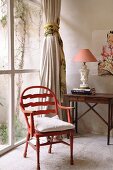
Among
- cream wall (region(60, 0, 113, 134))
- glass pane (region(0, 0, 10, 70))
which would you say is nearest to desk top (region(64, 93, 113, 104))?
cream wall (region(60, 0, 113, 134))

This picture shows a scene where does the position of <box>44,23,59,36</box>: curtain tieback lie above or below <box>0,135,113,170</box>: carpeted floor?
above

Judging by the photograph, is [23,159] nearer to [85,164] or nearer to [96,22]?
[85,164]

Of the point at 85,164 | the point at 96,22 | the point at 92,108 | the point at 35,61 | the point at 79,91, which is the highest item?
the point at 96,22

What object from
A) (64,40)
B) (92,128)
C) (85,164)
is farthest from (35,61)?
(85,164)

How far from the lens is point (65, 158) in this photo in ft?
10.4

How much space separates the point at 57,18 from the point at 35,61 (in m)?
0.75

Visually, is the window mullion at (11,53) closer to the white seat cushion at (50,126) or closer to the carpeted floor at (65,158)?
the carpeted floor at (65,158)

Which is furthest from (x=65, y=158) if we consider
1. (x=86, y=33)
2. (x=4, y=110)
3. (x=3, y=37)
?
(x=86, y=33)

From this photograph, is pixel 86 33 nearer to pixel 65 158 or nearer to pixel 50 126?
pixel 50 126

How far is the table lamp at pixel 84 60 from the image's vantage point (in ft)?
12.6

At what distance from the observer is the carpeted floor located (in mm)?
2896

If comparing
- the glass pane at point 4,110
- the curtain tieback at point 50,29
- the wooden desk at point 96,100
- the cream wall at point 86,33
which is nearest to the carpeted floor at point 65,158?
the glass pane at point 4,110

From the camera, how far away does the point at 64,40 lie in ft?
14.4

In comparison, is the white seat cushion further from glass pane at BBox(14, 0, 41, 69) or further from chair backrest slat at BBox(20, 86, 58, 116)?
glass pane at BBox(14, 0, 41, 69)
